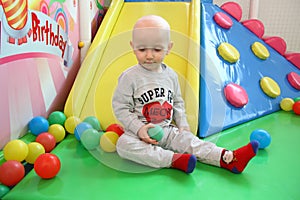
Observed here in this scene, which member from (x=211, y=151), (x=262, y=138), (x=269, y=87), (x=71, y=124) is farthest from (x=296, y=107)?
(x=71, y=124)

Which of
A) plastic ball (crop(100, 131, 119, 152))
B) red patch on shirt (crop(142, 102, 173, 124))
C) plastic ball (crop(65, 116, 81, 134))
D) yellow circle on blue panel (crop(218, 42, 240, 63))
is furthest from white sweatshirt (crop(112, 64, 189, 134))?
yellow circle on blue panel (crop(218, 42, 240, 63))

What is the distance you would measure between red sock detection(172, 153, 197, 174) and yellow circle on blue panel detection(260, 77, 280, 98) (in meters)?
0.86

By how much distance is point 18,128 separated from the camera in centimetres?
125

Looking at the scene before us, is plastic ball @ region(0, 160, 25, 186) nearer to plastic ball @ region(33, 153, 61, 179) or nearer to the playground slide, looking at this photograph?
plastic ball @ region(33, 153, 61, 179)

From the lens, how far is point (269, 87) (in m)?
1.70

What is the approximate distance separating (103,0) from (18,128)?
120 cm

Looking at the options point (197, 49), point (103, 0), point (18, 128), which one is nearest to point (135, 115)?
point (18, 128)

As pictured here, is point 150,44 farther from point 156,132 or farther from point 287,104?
point 287,104

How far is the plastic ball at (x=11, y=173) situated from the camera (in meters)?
0.95

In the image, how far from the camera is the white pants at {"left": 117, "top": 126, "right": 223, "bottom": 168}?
1.06 m

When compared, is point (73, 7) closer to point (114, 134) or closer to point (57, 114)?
point (57, 114)

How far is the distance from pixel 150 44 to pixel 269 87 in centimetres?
94

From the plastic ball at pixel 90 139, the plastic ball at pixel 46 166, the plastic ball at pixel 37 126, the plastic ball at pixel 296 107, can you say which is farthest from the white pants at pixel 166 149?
the plastic ball at pixel 296 107

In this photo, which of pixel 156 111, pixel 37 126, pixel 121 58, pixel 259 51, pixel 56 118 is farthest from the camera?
pixel 259 51
